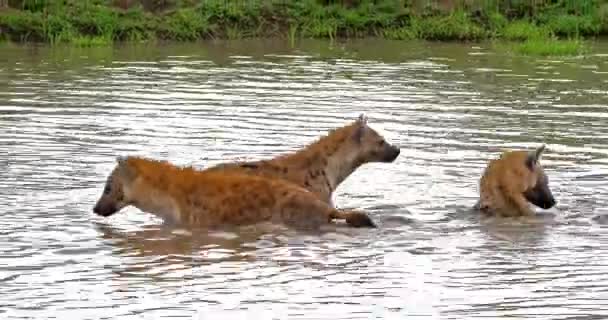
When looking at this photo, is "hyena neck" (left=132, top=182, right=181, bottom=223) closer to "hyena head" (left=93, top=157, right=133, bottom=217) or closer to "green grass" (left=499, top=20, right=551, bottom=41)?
"hyena head" (left=93, top=157, right=133, bottom=217)

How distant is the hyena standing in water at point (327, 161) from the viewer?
35.6 feet

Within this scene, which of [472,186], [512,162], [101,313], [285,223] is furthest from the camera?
[472,186]

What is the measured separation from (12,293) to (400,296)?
6.70ft

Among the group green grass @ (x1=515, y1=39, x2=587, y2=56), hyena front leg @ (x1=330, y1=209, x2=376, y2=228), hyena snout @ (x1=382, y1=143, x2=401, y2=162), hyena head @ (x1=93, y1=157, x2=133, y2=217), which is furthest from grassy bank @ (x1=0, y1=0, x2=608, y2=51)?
hyena front leg @ (x1=330, y1=209, x2=376, y2=228)

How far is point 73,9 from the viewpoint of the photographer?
2859 cm

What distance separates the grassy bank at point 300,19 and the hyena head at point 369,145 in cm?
1577

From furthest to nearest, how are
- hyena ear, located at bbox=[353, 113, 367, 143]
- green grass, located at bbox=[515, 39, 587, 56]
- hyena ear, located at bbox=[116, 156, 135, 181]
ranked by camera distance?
green grass, located at bbox=[515, 39, 587, 56], hyena ear, located at bbox=[353, 113, 367, 143], hyena ear, located at bbox=[116, 156, 135, 181]

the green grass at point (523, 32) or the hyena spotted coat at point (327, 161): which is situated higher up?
the hyena spotted coat at point (327, 161)

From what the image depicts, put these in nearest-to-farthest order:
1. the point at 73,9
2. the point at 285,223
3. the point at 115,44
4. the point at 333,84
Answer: the point at 285,223 → the point at 333,84 → the point at 115,44 → the point at 73,9

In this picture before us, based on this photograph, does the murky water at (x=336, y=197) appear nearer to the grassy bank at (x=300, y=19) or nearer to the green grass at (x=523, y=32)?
the grassy bank at (x=300, y=19)

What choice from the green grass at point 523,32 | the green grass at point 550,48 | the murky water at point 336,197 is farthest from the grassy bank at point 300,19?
the murky water at point 336,197

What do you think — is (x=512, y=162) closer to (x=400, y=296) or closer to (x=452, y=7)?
(x=400, y=296)

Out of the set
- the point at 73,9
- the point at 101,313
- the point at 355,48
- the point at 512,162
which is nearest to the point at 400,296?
the point at 101,313

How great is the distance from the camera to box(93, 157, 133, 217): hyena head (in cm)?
1041
